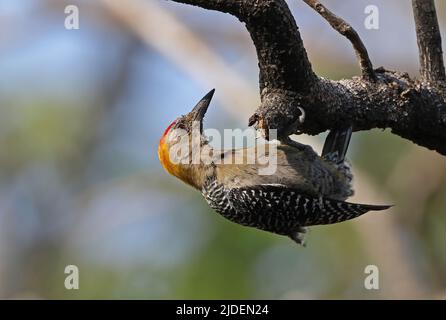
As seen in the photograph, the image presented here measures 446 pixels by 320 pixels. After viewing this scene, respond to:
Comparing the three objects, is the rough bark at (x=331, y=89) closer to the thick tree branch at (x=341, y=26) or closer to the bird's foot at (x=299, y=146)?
the thick tree branch at (x=341, y=26)

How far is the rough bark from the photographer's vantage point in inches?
148

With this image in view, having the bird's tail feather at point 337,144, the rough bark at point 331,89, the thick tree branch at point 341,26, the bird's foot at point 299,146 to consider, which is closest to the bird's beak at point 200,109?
the bird's foot at point 299,146

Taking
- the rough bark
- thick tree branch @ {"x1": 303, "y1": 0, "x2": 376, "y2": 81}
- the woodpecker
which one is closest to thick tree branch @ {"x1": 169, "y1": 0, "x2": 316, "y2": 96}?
the rough bark

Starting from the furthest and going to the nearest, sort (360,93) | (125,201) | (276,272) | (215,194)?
(125,201)
(276,272)
(215,194)
(360,93)

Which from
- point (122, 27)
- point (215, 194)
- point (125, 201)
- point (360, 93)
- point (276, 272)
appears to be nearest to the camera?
point (360, 93)

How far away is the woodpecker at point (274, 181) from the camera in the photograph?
5188mm

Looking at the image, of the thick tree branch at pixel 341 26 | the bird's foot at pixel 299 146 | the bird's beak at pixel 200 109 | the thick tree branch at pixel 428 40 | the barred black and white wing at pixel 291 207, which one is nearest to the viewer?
the thick tree branch at pixel 341 26

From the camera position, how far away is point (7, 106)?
42.2 ft

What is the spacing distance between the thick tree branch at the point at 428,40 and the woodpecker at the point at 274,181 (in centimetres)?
63

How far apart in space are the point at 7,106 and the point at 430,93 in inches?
376

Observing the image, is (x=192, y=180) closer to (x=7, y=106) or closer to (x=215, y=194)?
(x=215, y=194)

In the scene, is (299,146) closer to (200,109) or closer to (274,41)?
(200,109)

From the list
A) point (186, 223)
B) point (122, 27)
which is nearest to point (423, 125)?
point (186, 223)

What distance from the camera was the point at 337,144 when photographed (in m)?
5.06
